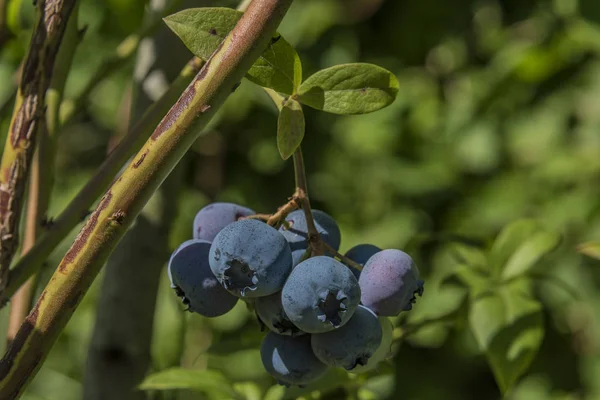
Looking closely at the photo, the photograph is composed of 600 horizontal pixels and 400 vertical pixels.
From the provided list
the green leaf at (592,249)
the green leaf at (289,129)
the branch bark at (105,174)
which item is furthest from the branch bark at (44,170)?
the green leaf at (592,249)

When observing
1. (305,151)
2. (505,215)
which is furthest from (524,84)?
(305,151)

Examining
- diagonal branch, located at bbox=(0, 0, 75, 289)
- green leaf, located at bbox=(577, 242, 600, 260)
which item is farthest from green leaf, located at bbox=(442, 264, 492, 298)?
diagonal branch, located at bbox=(0, 0, 75, 289)

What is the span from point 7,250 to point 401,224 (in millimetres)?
1388

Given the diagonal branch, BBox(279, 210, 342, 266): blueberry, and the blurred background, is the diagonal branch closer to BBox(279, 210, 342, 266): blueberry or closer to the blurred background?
BBox(279, 210, 342, 266): blueberry

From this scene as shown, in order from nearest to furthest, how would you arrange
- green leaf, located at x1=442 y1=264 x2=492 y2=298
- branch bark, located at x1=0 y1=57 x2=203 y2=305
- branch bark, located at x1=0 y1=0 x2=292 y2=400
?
branch bark, located at x1=0 y1=0 x2=292 y2=400 → branch bark, located at x1=0 y1=57 x2=203 y2=305 → green leaf, located at x1=442 y1=264 x2=492 y2=298

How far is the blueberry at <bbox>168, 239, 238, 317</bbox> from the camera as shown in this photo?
637mm

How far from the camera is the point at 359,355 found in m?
0.62

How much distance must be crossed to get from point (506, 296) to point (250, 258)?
496mm

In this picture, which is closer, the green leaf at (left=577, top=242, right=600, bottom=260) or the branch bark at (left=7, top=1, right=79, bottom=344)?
the branch bark at (left=7, top=1, right=79, bottom=344)

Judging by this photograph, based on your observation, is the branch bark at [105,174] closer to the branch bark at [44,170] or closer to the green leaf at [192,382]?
the branch bark at [44,170]

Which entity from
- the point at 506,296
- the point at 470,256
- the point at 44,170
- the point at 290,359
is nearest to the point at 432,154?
the point at 470,256

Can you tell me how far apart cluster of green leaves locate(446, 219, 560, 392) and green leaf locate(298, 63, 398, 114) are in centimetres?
41

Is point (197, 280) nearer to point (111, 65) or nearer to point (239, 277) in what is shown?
point (239, 277)

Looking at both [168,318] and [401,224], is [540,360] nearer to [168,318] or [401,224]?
[401,224]
